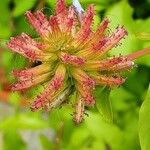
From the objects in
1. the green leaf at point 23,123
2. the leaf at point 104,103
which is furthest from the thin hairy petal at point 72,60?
the green leaf at point 23,123

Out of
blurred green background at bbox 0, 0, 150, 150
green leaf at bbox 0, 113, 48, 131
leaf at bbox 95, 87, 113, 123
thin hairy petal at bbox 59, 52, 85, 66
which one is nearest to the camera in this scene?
thin hairy petal at bbox 59, 52, 85, 66

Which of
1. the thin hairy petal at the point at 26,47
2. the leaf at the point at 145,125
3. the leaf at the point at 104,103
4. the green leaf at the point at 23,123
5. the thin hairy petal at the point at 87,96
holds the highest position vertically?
the thin hairy petal at the point at 26,47

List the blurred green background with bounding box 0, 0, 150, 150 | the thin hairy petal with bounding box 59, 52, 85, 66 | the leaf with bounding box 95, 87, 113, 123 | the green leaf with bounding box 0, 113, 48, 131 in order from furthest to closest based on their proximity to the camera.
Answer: the green leaf with bounding box 0, 113, 48, 131 → the blurred green background with bounding box 0, 0, 150, 150 → the leaf with bounding box 95, 87, 113, 123 → the thin hairy petal with bounding box 59, 52, 85, 66

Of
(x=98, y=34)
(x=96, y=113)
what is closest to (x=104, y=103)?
(x=98, y=34)

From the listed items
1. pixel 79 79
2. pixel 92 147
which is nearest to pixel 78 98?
pixel 79 79

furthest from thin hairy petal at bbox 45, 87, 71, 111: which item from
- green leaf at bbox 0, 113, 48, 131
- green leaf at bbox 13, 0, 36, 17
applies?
green leaf at bbox 0, 113, 48, 131

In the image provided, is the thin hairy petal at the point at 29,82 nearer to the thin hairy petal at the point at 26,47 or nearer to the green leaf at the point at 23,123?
the thin hairy petal at the point at 26,47

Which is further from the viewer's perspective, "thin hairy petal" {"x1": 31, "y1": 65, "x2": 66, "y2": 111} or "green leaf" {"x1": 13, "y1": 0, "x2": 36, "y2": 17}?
"green leaf" {"x1": 13, "y1": 0, "x2": 36, "y2": 17}

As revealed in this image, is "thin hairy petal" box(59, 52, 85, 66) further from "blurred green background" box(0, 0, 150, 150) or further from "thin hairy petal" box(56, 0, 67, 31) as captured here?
"blurred green background" box(0, 0, 150, 150)
